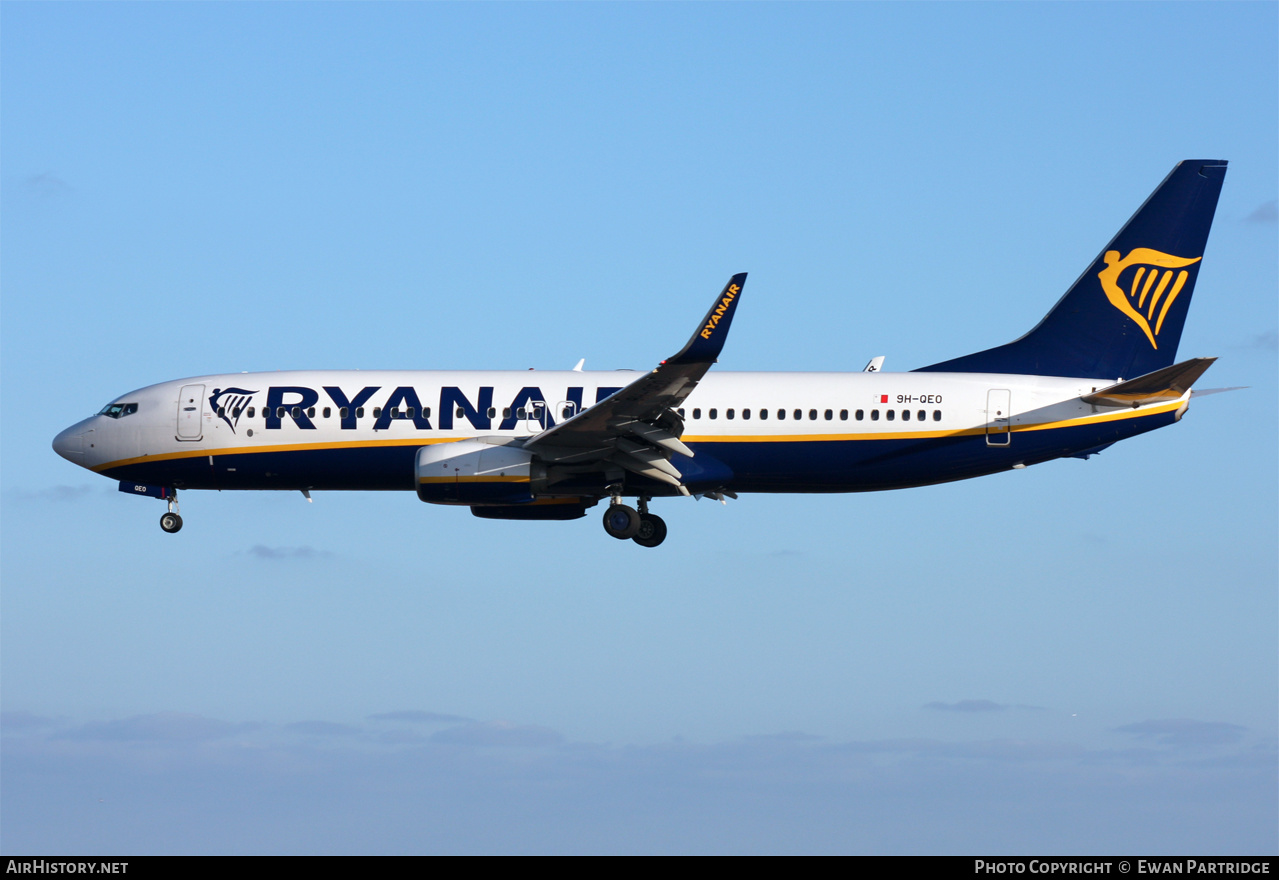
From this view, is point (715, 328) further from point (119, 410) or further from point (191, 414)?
point (119, 410)

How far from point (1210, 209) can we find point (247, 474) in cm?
2749

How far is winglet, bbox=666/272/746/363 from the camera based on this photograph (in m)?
34.6

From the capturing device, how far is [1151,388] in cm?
4006

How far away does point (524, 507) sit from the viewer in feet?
145

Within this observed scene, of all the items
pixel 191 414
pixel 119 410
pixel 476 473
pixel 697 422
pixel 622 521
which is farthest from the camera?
pixel 119 410

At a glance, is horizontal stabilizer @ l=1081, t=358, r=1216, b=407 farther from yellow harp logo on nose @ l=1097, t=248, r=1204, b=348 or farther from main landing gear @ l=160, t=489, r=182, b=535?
main landing gear @ l=160, t=489, r=182, b=535

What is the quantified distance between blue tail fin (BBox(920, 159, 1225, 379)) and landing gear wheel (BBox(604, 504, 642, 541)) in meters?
9.12

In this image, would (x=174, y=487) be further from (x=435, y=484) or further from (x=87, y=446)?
(x=435, y=484)

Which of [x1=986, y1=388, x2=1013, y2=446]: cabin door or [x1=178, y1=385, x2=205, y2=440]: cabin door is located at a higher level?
[x1=178, y1=385, x2=205, y2=440]: cabin door

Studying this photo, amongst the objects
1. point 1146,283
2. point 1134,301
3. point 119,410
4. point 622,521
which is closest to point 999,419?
point 1134,301

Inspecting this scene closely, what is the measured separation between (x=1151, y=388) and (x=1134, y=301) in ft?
14.4

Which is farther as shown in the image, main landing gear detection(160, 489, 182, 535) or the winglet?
main landing gear detection(160, 489, 182, 535)

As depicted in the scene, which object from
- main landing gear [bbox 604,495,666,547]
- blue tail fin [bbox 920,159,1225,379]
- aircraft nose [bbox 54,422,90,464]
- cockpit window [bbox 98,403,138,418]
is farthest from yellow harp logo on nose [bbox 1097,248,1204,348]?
aircraft nose [bbox 54,422,90,464]
